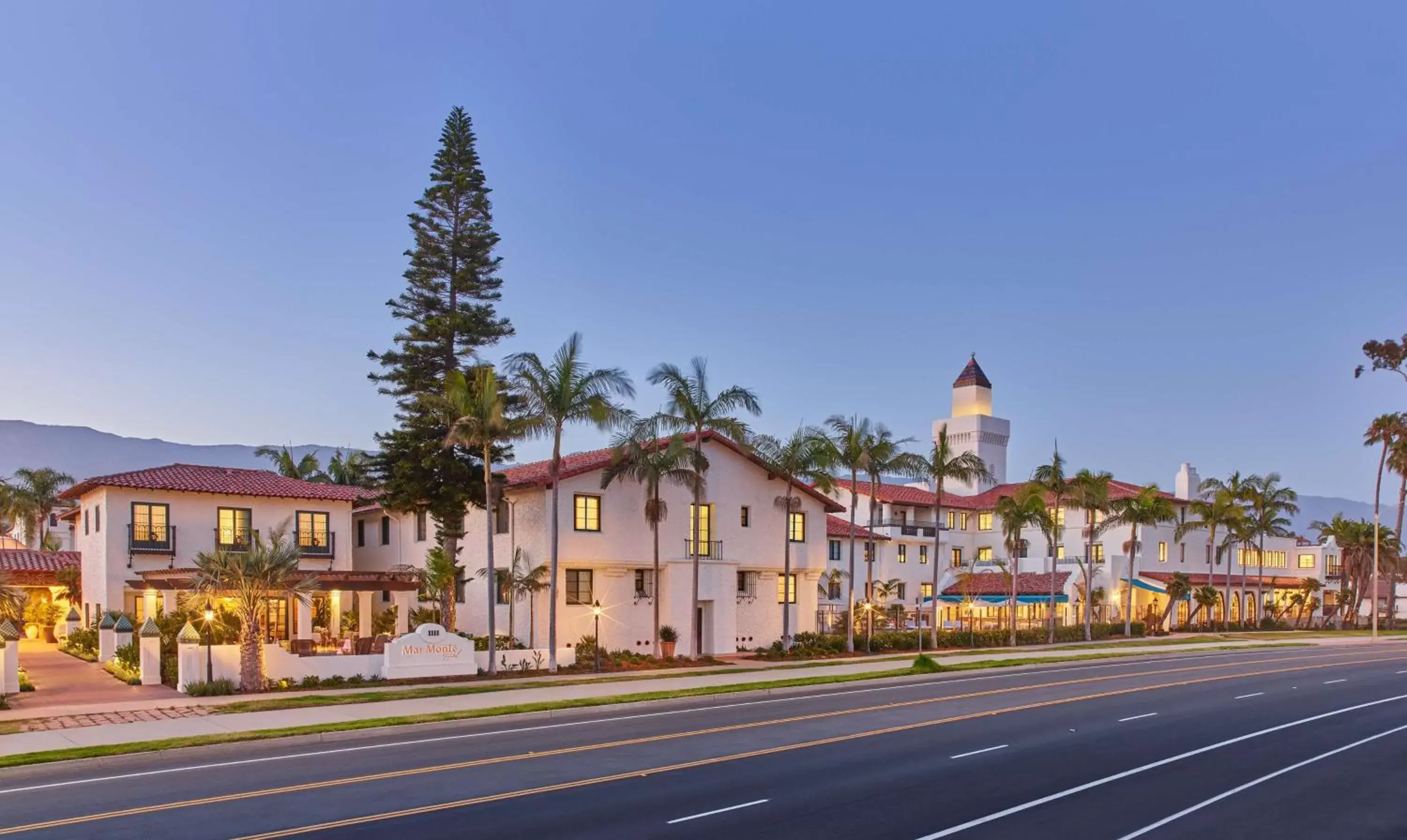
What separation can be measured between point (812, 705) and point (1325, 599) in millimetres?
77034

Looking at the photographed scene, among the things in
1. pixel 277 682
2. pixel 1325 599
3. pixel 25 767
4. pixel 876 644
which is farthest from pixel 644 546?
pixel 1325 599

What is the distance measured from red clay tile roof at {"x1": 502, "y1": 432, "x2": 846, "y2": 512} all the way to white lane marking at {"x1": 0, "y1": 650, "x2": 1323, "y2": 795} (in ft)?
40.7

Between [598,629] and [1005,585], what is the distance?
35.2m

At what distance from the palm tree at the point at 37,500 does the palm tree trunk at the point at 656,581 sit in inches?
2498

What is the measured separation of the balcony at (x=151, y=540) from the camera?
3988cm

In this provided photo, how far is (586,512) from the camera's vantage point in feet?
131

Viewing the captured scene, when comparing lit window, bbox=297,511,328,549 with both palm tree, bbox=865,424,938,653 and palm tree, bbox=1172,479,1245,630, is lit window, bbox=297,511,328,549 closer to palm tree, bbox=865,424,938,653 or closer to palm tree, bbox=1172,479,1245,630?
palm tree, bbox=865,424,938,653

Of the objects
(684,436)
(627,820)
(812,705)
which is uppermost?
(684,436)

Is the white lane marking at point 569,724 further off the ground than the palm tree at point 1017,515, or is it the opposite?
the palm tree at point 1017,515

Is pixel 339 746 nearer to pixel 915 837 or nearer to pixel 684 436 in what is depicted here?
pixel 915 837

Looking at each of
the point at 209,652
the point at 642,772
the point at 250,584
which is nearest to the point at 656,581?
the point at 250,584

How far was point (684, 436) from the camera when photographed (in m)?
41.9

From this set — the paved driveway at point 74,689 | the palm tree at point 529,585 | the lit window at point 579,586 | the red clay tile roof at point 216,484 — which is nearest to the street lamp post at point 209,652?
the paved driveway at point 74,689

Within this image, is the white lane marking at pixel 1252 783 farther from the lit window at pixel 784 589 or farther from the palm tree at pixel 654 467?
the lit window at pixel 784 589
